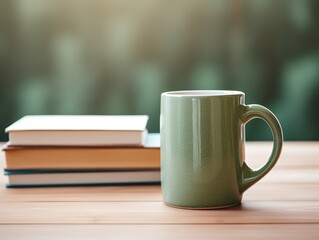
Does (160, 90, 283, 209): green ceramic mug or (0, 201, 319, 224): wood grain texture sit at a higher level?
(160, 90, 283, 209): green ceramic mug

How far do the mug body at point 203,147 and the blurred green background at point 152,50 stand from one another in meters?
0.59

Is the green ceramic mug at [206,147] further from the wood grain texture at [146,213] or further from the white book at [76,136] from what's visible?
the white book at [76,136]

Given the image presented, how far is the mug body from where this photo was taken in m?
0.69

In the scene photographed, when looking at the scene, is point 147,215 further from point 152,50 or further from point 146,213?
point 152,50

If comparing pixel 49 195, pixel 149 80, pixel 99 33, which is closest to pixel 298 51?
pixel 149 80

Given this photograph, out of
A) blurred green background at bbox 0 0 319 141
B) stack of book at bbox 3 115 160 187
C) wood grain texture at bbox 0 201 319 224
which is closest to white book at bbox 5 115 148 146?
stack of book at bbox 3 115 160 187

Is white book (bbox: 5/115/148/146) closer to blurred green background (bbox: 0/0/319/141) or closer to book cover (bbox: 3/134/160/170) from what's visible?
book cover (bbox: 3/134/160/170)

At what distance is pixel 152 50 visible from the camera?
1.28 metres

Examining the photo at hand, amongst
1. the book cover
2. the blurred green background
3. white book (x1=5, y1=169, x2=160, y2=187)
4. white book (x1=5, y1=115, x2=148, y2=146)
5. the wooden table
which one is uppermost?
the blurred green background

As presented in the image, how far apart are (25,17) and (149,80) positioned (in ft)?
1.04

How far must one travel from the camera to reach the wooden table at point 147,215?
61 cm

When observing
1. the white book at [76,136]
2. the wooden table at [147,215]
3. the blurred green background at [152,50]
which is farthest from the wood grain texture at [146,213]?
the blurred green background at [152,50]

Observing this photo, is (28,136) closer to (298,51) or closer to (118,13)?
(118,13)

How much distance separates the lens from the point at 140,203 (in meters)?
0.74
